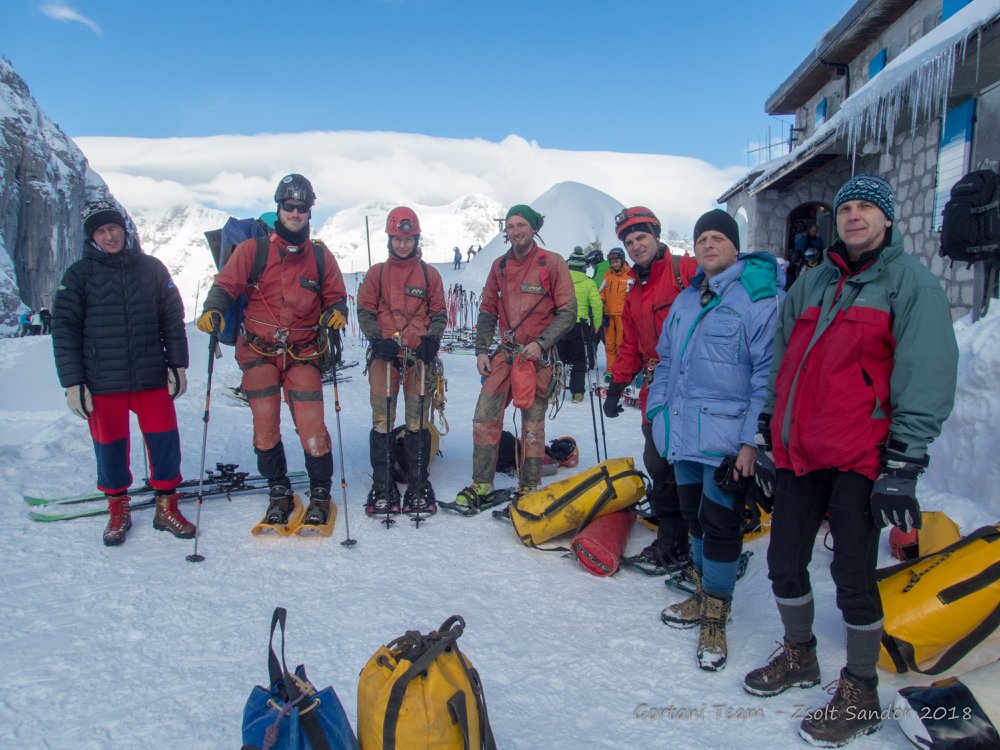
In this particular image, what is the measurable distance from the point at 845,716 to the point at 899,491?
0.89m

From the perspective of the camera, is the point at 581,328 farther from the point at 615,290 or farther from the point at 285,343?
the point at 285,343

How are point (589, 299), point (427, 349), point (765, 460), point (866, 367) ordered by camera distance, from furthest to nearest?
1. point (589, 299)
2. point (427, 349)
3. point (765, 460)
4. point (866, 367)

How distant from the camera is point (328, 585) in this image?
3.54 m

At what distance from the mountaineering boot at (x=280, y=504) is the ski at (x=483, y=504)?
1117 millimetres

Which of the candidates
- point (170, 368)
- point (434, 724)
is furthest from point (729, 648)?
point (170, 368)

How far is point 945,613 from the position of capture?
2484 mm

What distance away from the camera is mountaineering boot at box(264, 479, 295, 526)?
428cm

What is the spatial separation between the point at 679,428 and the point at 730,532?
0.53 metres

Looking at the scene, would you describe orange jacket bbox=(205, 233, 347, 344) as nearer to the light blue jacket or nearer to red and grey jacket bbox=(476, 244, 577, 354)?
red and grey jacket bbox=(476, 244, 577, 354)

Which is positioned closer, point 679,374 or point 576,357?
point 679,374

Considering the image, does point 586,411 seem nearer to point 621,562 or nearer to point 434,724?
point 621,562

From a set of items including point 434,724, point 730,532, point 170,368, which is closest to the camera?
point 434,724

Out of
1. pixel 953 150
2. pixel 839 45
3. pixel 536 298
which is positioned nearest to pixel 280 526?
pixel 536 298

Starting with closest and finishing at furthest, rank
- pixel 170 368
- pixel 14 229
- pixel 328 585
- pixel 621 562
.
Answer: pixel 328 585
pixel 621 562
pixel 170 368
pixel 14 229
